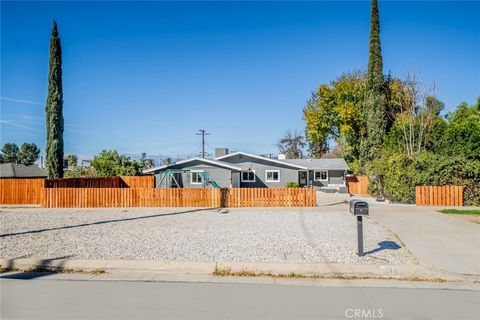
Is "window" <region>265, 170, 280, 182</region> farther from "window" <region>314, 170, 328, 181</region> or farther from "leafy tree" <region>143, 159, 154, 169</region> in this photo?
"leafy tree" <region>143, 159, 154, 169</region>

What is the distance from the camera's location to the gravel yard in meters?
8.34

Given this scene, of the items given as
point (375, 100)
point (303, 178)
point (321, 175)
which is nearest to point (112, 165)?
point (303, 178)

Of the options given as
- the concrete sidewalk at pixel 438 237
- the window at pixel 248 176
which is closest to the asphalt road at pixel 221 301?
the concrete sidewalk at pixel 438 237

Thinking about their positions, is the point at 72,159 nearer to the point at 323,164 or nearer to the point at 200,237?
the point at 323,164

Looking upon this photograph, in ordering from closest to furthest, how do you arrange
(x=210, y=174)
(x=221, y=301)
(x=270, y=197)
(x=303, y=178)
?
(x=221, y=301)
(x=270, y=197)
(x=210, y=174)
(x=303, y=178)

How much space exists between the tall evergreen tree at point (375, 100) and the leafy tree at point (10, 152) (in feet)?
271

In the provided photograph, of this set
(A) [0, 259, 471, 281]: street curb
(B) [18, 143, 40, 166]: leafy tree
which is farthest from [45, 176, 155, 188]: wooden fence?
(B) [18, 143, 40, 166]: leafy tree

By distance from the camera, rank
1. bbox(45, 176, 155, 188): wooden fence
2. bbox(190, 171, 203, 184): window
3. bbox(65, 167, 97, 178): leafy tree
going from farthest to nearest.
Answer: bbox(65, 167, 97, 178): leafy tree
bbox(190, 171, 203, 184): window
bbox(45, 176, 155, 188): wooden fence

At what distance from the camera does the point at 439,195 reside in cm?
1841

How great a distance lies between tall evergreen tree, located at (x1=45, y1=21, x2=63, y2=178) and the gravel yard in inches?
439

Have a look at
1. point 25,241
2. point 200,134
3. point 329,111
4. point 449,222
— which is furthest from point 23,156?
point 449,222

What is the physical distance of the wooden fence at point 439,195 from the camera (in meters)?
18.2

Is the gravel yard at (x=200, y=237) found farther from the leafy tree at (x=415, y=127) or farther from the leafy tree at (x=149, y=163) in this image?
the leafy tree at (x=149, y=163)

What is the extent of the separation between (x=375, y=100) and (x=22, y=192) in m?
31.7
